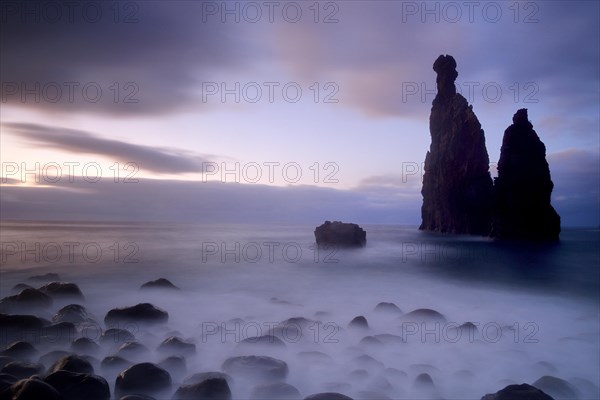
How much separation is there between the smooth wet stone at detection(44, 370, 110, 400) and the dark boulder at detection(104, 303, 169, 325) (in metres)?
2.97

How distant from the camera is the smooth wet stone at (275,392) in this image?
486 centimetres

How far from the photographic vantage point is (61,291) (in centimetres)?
916

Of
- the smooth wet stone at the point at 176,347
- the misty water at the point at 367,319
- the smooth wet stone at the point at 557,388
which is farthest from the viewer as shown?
the smooth wet stone at the point at 176,347

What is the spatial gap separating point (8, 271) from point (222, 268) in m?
7.71

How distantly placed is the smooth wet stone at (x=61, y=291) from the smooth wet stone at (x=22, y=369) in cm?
455

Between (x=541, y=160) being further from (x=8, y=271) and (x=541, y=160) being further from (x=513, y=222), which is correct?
(x=8, y=271)

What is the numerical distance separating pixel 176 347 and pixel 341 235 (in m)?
21.7

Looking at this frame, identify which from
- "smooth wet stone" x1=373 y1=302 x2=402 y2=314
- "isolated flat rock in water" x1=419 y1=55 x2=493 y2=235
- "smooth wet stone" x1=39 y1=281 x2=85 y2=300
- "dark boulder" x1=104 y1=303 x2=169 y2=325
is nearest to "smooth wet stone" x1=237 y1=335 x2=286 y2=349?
"dark boulder" x1=104 y1=303 x2=169 y2=325

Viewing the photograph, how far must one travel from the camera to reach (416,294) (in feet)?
41.2

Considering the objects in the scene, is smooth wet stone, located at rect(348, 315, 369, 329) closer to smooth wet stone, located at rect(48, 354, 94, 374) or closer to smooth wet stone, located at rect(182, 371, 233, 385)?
smooth wet stone, located at rect(182, 371, 233, 385)

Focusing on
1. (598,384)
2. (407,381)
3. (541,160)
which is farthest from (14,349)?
(541,160)

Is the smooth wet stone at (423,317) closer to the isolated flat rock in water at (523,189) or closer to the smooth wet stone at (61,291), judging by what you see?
the smooth wet stone at (61,291)

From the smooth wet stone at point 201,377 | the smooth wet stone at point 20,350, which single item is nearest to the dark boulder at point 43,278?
the smooth wet stone at point 20,350

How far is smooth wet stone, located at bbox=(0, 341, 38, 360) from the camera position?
5.55 meters
